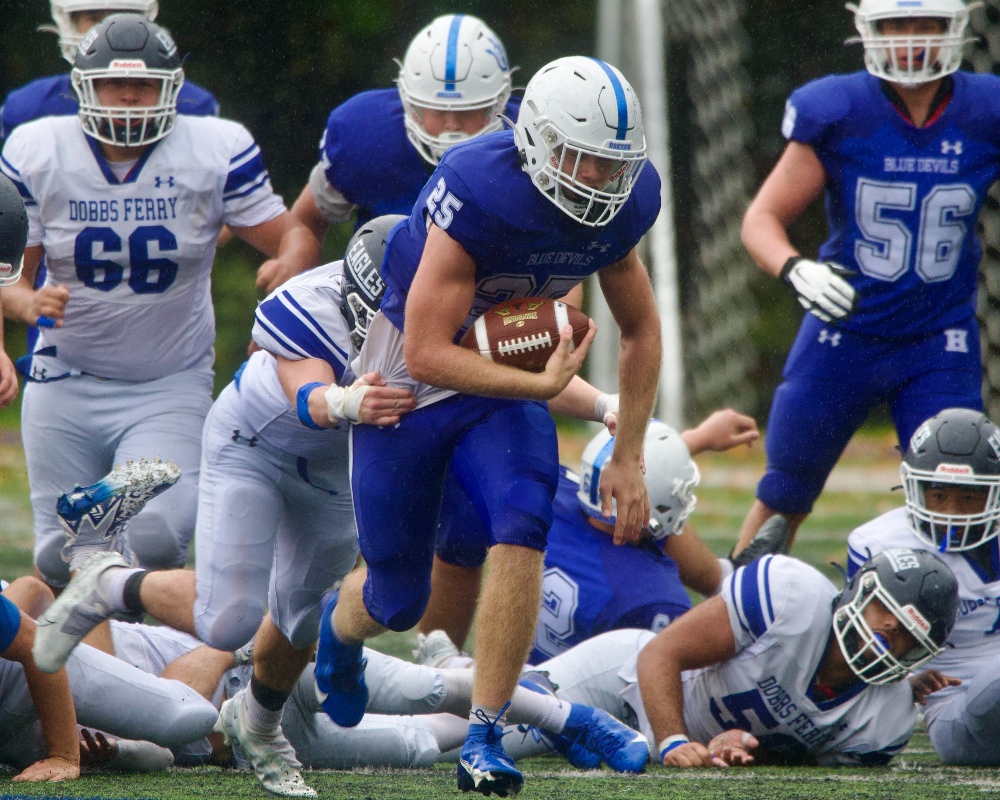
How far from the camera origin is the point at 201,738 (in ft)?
10.6

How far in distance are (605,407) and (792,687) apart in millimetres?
811

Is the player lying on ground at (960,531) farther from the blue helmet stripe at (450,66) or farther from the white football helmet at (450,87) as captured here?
the blue helmet stripe at (450,66)

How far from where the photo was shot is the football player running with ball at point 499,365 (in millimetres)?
2676

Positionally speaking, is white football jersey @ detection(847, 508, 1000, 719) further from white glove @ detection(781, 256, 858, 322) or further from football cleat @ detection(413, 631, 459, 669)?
football cleat @ detection(413, 631, 459, 669)

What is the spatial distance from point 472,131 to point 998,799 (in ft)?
7.87

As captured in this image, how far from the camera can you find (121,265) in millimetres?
4020

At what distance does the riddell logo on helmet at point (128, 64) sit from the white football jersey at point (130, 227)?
0.79ft

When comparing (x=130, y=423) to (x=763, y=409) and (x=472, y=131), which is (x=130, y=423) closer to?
(x=472, y=131)

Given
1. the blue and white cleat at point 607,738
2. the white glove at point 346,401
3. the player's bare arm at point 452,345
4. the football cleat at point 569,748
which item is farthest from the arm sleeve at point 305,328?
the blue and white cleat at point 607,738

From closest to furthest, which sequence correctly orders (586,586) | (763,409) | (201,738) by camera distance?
1. (201,738)
2. (586,586)
3. (763,409)

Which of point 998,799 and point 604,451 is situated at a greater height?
point 604,451

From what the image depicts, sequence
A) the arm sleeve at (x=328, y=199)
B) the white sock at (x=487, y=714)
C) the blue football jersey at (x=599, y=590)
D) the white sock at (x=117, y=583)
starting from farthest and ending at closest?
the arm sleeve at (x=328, y=199) < the blue football jersey at (x=599, y=590) < the white sock at (x=117, y=583) < the white sock at (x=487, y=714)

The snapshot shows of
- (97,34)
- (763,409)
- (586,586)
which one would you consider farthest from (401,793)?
(763,409)

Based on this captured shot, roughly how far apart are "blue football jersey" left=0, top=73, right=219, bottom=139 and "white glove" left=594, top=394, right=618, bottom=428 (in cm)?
225
